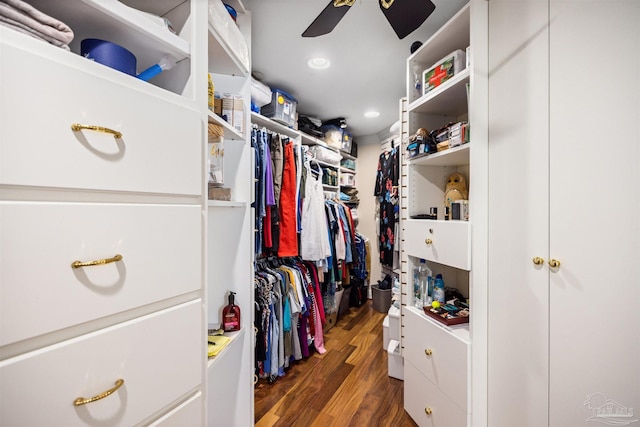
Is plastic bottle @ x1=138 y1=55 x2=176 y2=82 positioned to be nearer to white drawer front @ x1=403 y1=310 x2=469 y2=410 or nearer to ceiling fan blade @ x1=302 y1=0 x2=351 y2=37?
ceiling fan blade @ x1=302 y1=0 x2=351 y2=37

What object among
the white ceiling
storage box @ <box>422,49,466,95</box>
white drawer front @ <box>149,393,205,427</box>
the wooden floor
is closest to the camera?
Result: white drawer front @ <box>149,393,205,427</box>

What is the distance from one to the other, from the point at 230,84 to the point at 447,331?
1591mm

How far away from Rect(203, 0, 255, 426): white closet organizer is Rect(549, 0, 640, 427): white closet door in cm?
121

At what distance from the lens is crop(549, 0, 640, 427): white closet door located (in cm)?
71

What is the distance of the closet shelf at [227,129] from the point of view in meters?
0.88

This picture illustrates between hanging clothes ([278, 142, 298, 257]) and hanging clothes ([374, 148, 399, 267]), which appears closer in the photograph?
hanging clothes ([278, 142, 298, 257])

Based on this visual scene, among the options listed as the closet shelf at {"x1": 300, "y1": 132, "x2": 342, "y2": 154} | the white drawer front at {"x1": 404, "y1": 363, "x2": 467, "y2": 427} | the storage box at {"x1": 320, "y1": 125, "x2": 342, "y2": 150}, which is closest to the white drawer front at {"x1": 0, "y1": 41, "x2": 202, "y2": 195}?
the white drawer front at {"x1": 404, "y1": 363, "x2": 467, "y2": 427}

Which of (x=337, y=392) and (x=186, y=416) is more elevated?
(x=186, y=416)

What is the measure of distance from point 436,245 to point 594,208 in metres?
0.63

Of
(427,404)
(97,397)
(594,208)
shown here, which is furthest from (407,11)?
(427,404)

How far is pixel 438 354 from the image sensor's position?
1.27 meters

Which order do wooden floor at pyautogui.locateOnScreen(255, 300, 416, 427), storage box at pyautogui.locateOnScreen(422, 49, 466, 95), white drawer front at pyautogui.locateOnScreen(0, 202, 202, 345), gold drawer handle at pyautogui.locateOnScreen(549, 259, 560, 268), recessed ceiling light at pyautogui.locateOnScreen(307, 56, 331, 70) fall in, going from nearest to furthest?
white drawer front at pyautogui.locateOnScreen(0, 202, 202, 345), gold drawer handle at pyautogui.locateOnScreen(549, 259, 560, 268), storage box at pyautogui.locateOnScreen(422, 49, 466, 95), wooden floor at pyautogui.locateOnScreen(255, 300, 416, 427), recessed ceiling light at pyautogui.locateOnScreen(307, 56, 331, 70)

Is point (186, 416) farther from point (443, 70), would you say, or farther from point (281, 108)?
point (281, 108)

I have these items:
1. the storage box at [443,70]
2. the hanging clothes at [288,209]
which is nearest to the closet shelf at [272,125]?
the hanging clothes at [288,209]
